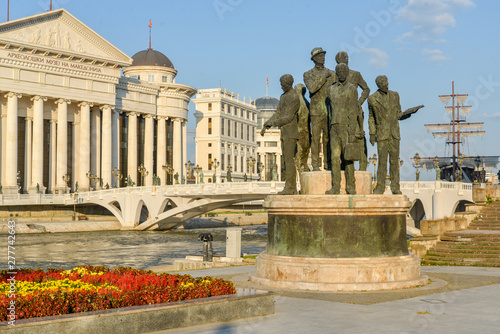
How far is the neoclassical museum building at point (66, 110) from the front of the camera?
78562 millimetres

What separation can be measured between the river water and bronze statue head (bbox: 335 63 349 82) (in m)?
21.5

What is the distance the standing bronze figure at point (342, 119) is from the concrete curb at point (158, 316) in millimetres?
4432

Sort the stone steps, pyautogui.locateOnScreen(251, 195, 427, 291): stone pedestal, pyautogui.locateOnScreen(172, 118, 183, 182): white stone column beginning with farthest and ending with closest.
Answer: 1. pyautogui.locateOnScreen(172, 118, 183, 182): white stone column
2. the stone steps
3. pyautogui.locateOnScreen(251, 195, 427, 291): stone pedestal

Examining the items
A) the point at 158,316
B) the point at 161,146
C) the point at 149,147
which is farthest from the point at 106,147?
the point at 158,316

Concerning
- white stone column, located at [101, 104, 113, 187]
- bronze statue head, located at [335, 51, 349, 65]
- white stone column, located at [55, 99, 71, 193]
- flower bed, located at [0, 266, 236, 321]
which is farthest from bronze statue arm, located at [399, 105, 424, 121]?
white stone column, located at [101, 104, 113, 187]

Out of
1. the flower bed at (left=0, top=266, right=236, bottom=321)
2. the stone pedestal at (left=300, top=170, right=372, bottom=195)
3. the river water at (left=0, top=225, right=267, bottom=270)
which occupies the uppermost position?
the stone pedestal at (left=300, top=170, right=372, bottom=195)

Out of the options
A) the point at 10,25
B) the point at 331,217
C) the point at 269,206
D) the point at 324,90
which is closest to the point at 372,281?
the point at 331,217

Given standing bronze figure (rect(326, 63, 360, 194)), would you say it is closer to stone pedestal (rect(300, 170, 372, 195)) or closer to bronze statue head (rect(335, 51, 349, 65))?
stone pedestal (rect(300, 170, 372, 195))

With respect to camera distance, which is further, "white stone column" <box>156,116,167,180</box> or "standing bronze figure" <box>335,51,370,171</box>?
"white stone column" <box>156,116,167,180</box>

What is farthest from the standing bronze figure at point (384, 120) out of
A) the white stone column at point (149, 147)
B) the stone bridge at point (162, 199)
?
the white stone column at point (149, 147)

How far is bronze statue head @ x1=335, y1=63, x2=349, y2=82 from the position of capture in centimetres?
1448

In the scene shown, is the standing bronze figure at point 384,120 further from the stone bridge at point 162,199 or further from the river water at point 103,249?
the stone bridge at point 162,199

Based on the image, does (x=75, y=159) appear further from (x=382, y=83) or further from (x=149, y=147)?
(x=382, y=83)

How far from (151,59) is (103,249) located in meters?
66.0
